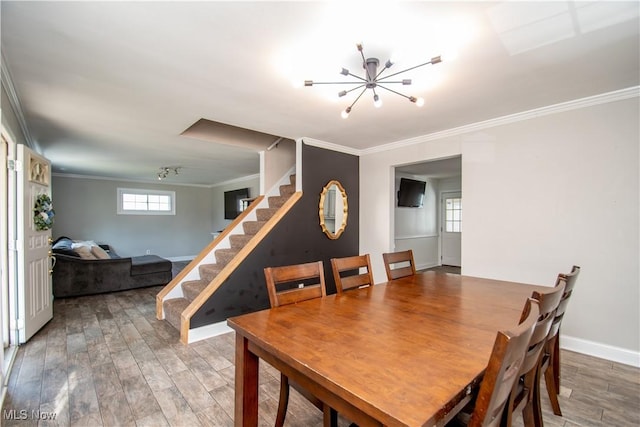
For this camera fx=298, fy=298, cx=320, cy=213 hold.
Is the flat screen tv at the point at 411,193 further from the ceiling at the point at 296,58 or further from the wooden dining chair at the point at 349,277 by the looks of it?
the wooden dining chair at the point at 349,277

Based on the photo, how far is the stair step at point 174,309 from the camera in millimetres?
3324

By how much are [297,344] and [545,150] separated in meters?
3.09

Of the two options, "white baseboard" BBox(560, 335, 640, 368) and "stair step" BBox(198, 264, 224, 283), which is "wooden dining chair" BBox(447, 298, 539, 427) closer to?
"white baseboard" BBox(560, 335, 640, 368)

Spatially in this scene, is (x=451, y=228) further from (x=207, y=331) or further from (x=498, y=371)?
(x=498, y=371)

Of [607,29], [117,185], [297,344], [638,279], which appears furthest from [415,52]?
[117,185]

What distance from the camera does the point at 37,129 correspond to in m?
3.67

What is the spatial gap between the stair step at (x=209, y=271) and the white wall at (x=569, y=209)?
3.05 metres

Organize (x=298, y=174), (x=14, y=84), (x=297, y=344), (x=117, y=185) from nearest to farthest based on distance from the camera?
(x=297, y=344) → (x=14, y=84) → (x=298, y=174) → (x=117, y=185)

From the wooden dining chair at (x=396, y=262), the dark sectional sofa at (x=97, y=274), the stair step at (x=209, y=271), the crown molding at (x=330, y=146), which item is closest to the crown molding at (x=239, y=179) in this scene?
the dark sectional sofa at (x=97, y=274)

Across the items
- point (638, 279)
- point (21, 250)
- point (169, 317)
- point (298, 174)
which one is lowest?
point (169, 317)

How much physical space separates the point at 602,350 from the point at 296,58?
138 inches

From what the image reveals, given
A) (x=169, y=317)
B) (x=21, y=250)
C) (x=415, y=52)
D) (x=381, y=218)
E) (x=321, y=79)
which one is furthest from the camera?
(x=381, y=218)

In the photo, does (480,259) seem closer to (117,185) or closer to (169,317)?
(169,317)
